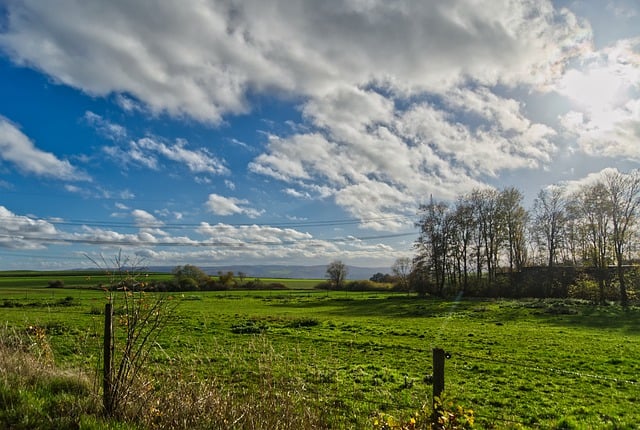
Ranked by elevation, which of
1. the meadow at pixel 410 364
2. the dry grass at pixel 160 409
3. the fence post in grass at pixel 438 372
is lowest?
the meadow at pixel 410 364

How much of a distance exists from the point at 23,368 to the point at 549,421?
1173 centimetres

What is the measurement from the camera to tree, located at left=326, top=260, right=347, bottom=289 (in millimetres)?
100800

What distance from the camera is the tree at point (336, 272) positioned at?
331 feet

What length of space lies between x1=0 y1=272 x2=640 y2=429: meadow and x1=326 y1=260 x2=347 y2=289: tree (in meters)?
68.0

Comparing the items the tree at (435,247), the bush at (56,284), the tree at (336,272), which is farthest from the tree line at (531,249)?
Answer: the bush at (56,284)

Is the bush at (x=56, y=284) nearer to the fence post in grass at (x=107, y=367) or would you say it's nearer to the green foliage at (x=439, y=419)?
the fence post in grass at (x=107, y=367)

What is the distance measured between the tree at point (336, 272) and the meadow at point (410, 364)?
68.0 m

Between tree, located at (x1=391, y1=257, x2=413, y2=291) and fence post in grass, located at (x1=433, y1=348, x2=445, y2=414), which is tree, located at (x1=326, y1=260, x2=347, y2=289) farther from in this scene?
fence post in grass, located at (x1=433, y1=348, x2=445, y2=414)

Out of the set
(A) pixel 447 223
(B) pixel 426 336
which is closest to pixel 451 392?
(B) pixel 426 336

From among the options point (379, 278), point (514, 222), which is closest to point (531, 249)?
point (514, 222)

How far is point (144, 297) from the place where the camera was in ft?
23.5

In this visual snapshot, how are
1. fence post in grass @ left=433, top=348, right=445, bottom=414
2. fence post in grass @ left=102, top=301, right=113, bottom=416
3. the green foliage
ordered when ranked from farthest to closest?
1. fence post in grass @ left=102, top=301, right=113, bottom=416
2. fence post in grass @ left=433, top=348, right=445, bottom=414
3. the green foliage

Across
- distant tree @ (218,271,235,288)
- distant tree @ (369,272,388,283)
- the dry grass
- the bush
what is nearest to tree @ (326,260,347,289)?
distant tree @ (369,272,388,283)

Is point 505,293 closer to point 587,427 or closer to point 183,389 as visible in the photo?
point 587,427
